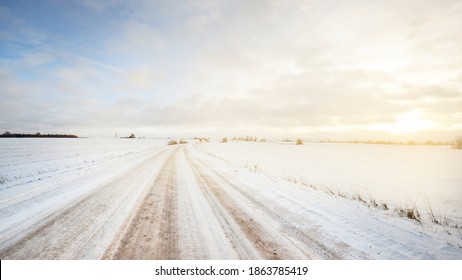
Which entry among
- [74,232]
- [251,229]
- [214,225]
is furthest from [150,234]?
[251,229]

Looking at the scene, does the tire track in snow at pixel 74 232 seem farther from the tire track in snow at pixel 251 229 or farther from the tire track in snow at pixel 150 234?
the tire track in snow at pixel 251 229

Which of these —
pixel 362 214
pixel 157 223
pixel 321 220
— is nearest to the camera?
pixel 157 223

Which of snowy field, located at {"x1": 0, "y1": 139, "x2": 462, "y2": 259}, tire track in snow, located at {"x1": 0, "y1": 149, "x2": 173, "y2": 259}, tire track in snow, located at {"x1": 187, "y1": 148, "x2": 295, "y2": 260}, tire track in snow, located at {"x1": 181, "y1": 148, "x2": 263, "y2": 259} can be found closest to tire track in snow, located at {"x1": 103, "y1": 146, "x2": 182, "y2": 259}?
snowy field, located at {"x1": 0, "y1": 139, "x2": 462, "y2": 259}

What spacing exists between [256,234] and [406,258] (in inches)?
107

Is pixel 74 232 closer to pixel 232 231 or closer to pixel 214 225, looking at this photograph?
pixel 214 225

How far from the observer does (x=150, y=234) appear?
471 cm

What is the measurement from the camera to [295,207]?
711cm

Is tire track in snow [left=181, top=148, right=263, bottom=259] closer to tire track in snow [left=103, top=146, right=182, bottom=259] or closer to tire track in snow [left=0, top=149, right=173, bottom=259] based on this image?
tire track in snow [left=103, top=146, right=182, bottom=259]

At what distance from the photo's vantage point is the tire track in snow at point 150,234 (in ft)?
12.8

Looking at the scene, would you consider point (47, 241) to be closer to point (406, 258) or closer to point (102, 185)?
point (102, 185)

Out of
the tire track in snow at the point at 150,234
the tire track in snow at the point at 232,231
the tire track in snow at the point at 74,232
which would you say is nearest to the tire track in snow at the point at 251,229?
the tire track in snow at the point at 232,231
